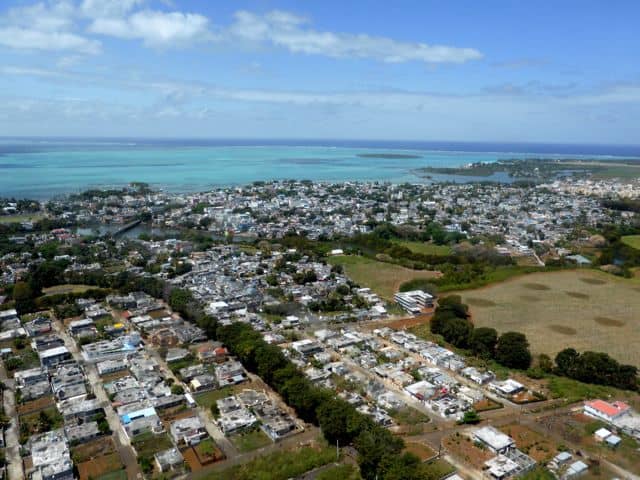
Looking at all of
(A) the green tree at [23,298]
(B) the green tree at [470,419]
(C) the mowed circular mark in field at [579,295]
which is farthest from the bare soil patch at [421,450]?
(A) the green tree at [23,298]

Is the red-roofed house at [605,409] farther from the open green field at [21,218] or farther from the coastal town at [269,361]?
the open green field at [21,218]

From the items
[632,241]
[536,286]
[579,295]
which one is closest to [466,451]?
[579,295]

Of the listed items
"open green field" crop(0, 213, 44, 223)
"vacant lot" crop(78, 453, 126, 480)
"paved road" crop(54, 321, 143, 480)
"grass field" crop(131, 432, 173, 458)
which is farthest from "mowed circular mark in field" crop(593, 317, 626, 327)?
"open green field" crop(0, 213, 44, 223)

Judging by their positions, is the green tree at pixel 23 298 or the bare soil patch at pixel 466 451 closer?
the bare soil patch at pixel 466 451

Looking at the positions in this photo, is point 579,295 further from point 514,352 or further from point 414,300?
point 514,352

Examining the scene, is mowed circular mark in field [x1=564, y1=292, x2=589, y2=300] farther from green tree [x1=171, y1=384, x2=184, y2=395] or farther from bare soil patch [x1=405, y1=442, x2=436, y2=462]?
green tree [x1=171, y1=384, x2=184, y2=395]
